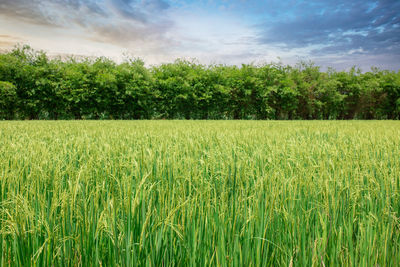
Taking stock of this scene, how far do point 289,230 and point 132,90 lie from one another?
2022cm

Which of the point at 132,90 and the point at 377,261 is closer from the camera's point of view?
the point at 377,261

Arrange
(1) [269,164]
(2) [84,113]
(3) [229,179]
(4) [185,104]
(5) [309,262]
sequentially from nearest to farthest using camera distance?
(5) [309,262], (3) [229,179], (1) [269,164], (2) [84,113], (4) [185,104]

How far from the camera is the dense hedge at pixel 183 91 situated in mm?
19062

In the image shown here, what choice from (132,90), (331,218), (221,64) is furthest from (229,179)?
(221,64)

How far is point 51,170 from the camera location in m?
2.04

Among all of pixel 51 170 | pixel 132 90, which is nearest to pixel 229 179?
pixel 51 170

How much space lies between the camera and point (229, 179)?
6.63ft

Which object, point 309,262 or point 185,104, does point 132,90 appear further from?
point 309,262

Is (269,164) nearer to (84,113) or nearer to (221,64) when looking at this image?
(84,113)

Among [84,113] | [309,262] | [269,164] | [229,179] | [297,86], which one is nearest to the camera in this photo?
[309,262]

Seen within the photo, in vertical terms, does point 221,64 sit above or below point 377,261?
above

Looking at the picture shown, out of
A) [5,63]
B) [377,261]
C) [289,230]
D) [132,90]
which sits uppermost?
[5,63]

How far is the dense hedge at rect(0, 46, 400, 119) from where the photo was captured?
19062 mm

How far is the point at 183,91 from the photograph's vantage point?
68.6 ft
